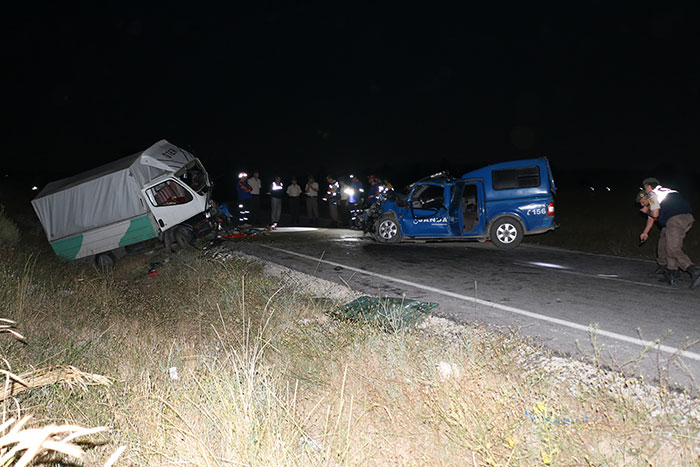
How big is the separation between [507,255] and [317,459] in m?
8.54

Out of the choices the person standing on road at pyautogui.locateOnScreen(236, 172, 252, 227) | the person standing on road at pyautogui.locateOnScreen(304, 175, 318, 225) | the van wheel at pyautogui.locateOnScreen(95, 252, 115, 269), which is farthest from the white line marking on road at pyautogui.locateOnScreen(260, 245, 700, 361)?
the person standing on road at pyautogui.locateOnScreen(304, 175, 318, 225)

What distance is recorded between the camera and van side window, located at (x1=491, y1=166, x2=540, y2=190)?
465 inches

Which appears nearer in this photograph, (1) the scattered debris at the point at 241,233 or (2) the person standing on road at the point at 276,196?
(1) the scattered debris at the point at 241,233

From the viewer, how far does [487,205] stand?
12.0m

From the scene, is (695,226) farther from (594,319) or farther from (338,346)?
(338,346)

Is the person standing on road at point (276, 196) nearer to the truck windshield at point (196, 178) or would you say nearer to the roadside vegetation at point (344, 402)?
the truck windshield at point (196, 178)

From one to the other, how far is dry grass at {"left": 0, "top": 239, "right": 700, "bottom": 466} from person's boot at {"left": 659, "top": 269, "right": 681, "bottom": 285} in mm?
4283

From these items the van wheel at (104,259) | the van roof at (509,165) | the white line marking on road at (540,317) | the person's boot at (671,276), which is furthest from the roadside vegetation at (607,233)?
the van wheel at (104,259)

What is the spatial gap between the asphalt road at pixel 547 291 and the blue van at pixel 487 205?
44cm

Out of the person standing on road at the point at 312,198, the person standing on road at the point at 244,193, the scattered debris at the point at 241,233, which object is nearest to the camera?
the scattered debris at the point at 241,233

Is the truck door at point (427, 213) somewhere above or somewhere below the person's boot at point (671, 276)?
above

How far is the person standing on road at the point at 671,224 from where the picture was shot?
7176 millimetres

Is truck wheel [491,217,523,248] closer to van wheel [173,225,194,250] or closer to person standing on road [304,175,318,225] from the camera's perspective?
van wheel [173,225,194,250]

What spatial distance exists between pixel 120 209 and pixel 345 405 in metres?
11.0
